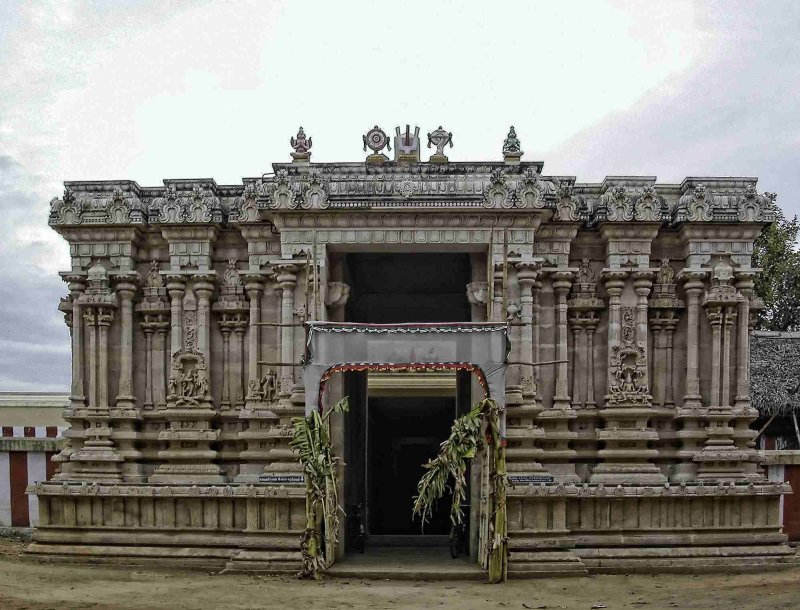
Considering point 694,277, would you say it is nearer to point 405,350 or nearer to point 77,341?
point 405,350

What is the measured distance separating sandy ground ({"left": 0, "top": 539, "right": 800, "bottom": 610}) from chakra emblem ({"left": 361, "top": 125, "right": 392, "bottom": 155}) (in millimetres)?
10699

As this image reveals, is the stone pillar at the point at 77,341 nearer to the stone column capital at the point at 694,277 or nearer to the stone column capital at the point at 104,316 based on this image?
the stone column capital at the point at 104,316

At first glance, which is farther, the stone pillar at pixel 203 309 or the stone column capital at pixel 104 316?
the stone column capital at pixel 104 316

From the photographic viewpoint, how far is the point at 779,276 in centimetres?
3706

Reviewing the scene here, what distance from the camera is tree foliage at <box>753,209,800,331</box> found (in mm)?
36812

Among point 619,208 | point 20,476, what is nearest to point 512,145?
point 619,208

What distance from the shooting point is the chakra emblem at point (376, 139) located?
21688 millimetres

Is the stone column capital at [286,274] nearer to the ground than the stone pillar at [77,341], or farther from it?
farther from it

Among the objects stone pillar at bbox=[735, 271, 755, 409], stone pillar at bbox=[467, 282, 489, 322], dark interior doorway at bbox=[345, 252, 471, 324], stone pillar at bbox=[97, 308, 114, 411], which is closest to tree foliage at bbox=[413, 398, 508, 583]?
stone pillar at bbox=[467, 282, 489, 322]

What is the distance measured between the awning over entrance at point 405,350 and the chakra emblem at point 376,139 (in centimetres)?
649

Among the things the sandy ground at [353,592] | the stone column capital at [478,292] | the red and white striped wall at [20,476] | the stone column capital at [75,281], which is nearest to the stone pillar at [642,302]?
the stone column capital at [478,292]

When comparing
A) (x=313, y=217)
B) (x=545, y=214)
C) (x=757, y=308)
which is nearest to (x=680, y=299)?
(x=757, y=308)

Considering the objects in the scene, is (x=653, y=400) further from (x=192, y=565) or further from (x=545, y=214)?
(x=192, y=565)

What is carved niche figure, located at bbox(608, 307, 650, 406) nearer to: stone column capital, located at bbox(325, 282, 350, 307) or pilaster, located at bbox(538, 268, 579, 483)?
pilaster, located at bbox(538, 268, 579, 483)
